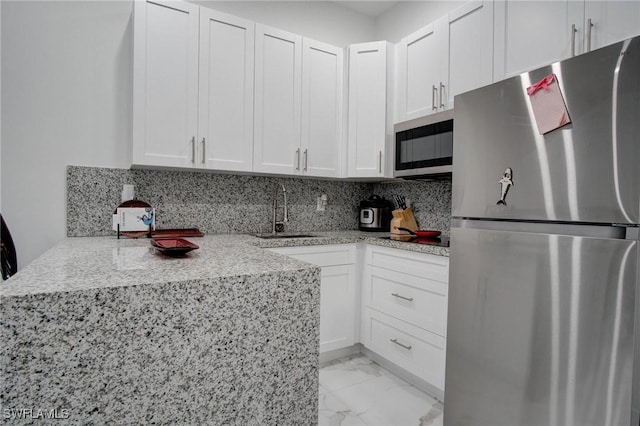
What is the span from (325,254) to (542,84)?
1.51 metres

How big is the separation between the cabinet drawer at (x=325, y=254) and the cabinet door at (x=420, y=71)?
1.02 metres

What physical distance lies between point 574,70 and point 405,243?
1.19 metres

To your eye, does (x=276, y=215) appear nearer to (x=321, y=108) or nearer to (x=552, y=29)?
(x=321, y=108)

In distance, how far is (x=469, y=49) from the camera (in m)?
1.98

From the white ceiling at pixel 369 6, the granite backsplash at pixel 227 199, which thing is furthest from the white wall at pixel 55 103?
the white ceiling at pixel 369 6

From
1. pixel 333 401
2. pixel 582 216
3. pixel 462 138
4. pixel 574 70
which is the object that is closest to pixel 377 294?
pixel 333 401

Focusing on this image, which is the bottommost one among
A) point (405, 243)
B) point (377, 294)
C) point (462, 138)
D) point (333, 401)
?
point (333, 401)

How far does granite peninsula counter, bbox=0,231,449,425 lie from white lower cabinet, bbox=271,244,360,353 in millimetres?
1492

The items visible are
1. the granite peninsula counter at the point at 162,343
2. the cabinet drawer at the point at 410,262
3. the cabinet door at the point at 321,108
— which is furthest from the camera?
the cabinet door at the point at 321,108

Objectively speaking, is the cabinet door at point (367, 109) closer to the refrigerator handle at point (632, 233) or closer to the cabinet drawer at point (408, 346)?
the cabinet drawer at point (408, 346)

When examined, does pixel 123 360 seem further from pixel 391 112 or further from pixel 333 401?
pixel 391 112

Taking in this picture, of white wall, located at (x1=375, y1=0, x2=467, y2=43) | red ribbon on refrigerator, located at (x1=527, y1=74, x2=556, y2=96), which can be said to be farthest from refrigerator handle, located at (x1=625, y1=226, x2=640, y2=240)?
white wall, located at (x1=375, y1=0, x2=467, y2=43)

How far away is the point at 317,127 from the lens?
98.8 inches

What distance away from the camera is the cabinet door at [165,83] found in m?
1.89
